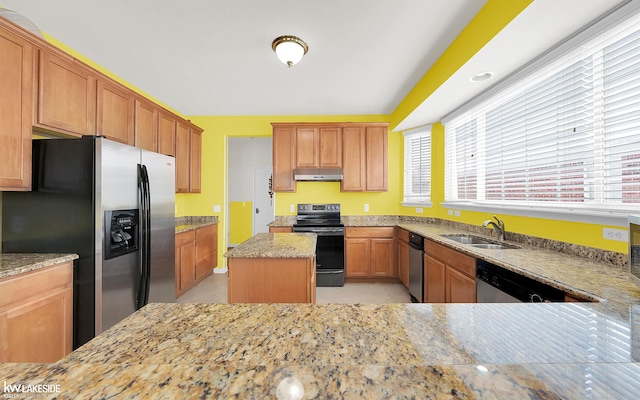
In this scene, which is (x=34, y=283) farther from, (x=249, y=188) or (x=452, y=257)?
(x=249, y=188)

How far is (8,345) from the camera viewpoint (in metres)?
1.38

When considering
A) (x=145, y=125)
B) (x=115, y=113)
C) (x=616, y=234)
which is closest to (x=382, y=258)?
(x=616, y=234)

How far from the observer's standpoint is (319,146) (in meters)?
4.06

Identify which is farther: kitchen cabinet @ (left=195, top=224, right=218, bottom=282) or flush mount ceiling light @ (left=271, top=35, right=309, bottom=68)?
→ kitchen cabinet @ (left=195, top=224, right=218, bottom=282)

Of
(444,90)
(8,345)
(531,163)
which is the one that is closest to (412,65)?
(444,90)

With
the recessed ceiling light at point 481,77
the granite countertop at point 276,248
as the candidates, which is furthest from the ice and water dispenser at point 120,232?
the recessed ceiling light at point 481,77

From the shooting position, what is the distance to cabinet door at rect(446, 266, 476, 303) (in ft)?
6.24

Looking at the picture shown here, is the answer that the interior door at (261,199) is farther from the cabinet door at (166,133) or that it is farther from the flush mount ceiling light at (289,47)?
the flush mount ceiling light at (289,47)

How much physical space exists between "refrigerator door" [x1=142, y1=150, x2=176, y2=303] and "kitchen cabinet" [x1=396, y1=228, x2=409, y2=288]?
284 centimetres

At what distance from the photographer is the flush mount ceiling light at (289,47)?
7.17ft

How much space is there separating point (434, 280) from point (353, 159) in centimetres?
223

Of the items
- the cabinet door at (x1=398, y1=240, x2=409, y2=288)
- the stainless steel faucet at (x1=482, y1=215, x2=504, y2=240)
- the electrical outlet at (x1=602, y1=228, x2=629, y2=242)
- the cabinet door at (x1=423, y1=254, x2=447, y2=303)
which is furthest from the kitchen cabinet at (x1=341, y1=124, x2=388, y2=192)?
the electrical outlet at (x1=602, y1=228, x2=629, y2=242)

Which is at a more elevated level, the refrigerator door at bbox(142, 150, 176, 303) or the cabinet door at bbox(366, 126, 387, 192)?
the cabinet door at bbox(366, 126, 387, 192)

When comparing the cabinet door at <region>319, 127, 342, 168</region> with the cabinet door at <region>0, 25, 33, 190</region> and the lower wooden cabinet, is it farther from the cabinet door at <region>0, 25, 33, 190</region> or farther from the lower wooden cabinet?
the cabinet door at <region>0, 25, 33, 190</region>
